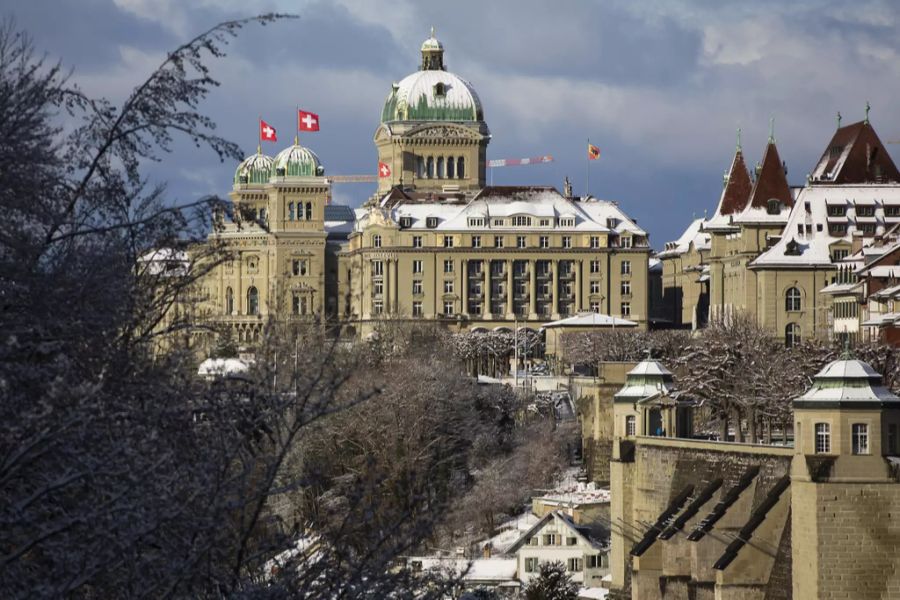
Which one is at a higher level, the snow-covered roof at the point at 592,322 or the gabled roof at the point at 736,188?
the gabled roof at the point at 736,188

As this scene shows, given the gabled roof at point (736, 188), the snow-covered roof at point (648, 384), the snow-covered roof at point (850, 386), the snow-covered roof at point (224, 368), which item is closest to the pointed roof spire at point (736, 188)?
the gabled roof at point (736, 188)

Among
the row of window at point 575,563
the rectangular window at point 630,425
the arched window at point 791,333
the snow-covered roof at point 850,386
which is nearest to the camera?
the snow-covered roof at point 850,386

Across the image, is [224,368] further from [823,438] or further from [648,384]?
[648,384]

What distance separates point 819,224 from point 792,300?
511 cm

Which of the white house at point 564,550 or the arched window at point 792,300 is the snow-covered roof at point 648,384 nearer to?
the white house at point 564,550

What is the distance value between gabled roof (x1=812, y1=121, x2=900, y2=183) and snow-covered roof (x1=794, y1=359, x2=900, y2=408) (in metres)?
90.3

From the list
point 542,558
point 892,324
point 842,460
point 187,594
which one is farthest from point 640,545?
point 187,594

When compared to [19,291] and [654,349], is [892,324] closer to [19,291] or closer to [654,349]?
[654,349]

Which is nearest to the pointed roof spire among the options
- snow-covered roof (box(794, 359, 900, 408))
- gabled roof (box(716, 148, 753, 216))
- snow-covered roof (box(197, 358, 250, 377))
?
gabled roof (box(716, 148, 753, 216))

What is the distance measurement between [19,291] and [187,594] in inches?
127

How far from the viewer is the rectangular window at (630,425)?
9694 cm

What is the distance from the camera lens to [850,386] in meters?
69.1

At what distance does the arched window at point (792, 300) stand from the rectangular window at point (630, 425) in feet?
198

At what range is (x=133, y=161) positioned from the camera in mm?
24891
